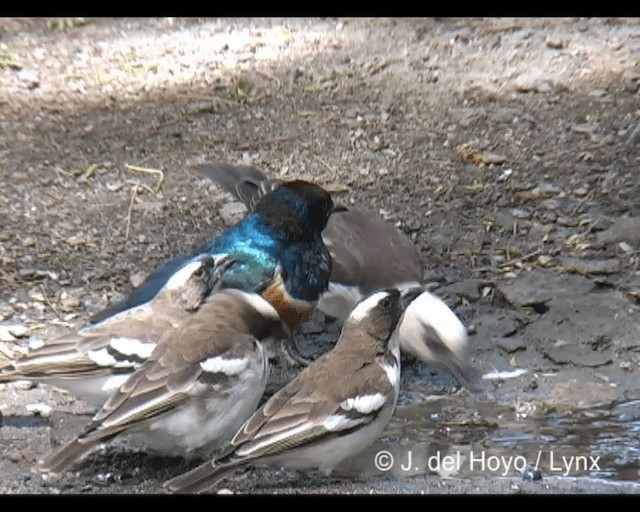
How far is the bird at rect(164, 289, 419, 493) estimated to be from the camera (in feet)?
18.7

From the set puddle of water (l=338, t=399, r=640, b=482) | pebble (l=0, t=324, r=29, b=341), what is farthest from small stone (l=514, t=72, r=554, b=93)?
pebble (l=0, t=324, r=29, b=341)

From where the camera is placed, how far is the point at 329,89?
32.7ft

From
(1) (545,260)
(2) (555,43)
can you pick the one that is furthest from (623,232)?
(2) (555,43)

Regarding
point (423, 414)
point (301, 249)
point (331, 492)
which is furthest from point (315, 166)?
point (331, 492)

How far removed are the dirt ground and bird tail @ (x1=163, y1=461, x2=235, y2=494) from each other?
0.35m

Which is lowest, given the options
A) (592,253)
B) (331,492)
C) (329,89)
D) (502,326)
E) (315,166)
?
(331,492)

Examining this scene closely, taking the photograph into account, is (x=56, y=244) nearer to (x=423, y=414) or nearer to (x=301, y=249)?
(x=301, y=249)

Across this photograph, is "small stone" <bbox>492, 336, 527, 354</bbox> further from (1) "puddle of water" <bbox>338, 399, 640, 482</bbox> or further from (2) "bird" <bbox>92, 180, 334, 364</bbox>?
(2) "bird" <bbox>92, 180, 334, 364</bbox>

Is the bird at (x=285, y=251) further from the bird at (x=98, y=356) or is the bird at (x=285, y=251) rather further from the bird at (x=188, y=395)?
the bird at (x=188, y=395)

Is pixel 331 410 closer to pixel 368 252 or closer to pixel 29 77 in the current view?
pixel 368 252

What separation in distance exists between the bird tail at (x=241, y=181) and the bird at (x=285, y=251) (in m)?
0.35

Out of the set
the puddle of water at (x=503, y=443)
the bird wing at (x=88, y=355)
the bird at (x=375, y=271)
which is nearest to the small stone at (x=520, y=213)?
the bird at (x=375, y=271)

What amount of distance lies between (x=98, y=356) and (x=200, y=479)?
29.7 inches

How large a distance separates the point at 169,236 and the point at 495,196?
184 centimetres
